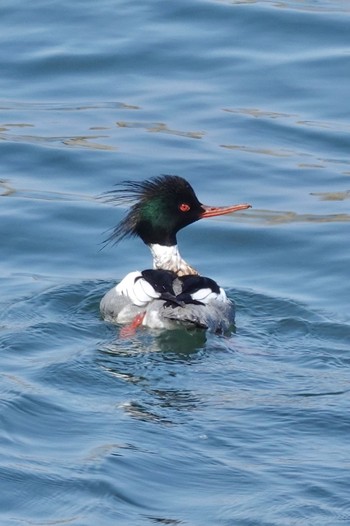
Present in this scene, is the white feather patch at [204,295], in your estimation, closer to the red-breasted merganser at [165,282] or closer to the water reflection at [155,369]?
the red-breasted merganser at [165,282]

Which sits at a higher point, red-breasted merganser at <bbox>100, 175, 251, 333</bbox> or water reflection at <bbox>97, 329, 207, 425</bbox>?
red-breasted merganser at <bbox>100, 175, 251, 333</bbox>

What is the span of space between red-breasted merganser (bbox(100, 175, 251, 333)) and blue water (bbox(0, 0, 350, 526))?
15 centimetres

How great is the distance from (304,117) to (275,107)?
0.38 meters

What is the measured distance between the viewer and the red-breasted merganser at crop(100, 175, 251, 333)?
9086 millimetres

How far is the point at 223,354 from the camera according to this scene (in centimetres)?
888

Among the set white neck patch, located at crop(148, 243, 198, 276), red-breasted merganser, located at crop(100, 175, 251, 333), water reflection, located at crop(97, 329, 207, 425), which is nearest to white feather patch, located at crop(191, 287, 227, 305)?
red-breasted merganser, located at crop(100, 175, 251, 333)

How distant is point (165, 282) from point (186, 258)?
199 cm

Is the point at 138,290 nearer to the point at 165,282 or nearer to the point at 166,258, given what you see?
the point at 165,282

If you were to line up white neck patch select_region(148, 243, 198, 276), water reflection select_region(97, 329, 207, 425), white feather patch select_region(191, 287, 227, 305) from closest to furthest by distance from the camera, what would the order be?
1. water reflection select_region(97, 329, 207, 425)
2. white feather patch select_region(191, 287, 227, 305)
3. white neck patch select_region(148, 243, 198, 276)

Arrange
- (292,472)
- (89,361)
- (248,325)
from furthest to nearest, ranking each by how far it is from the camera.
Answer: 1. (248,325)
2. (89,361)
3. (292,472)

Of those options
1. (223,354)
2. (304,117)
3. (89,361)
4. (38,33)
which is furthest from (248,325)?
(38,33)

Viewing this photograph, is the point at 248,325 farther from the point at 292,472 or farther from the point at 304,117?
the point at 304,117

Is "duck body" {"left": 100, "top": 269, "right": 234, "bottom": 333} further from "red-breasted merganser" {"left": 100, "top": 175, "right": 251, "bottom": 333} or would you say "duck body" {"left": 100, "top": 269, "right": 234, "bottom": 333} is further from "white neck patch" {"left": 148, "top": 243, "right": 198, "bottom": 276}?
"white neck patch" {"left": 148, "top": 243, "right": 198, "bottom": 276}

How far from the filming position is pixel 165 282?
9258 millimetres
